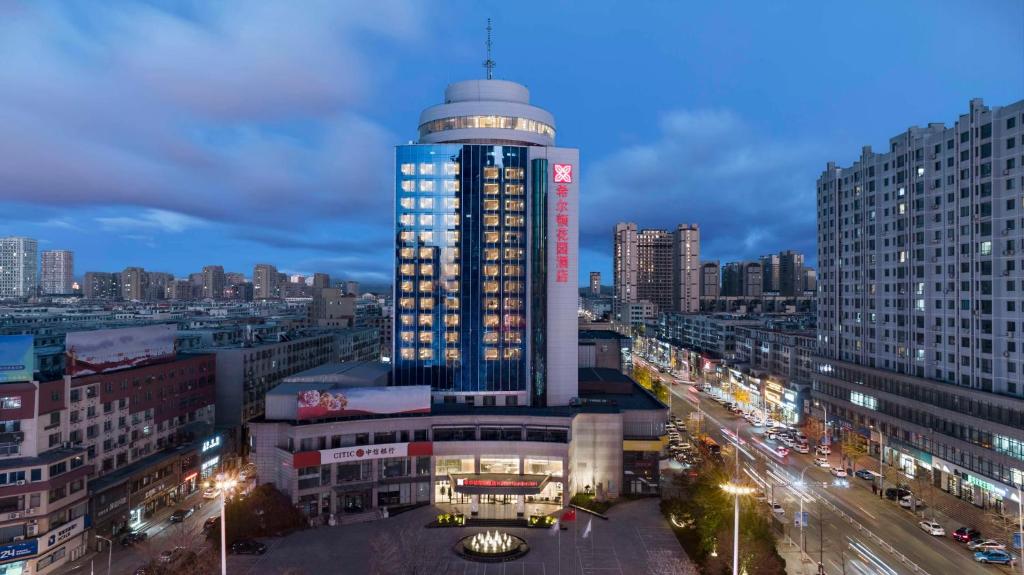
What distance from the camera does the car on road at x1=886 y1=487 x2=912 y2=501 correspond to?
67750mm

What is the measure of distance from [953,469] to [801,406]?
39027mm

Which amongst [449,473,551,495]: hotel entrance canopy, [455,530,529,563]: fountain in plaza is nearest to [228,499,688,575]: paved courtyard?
[455,530,529,563]: fountain in plaza

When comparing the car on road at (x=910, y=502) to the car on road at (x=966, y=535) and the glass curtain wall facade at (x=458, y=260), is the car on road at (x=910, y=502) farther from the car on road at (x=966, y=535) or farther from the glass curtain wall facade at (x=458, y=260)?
the glass curtain wall facade at (x=458, y=260)

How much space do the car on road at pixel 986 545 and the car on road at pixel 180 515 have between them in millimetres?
81281

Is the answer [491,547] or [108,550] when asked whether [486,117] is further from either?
[108,550]

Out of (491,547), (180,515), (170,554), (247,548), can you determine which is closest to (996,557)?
(491,547)

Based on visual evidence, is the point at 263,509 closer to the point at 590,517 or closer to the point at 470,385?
the point at 470,385

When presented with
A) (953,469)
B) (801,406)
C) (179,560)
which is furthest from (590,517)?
(801,406)

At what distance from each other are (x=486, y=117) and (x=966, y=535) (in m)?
73.9

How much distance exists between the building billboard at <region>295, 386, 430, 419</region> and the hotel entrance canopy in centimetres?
988

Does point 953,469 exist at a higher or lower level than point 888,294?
lower

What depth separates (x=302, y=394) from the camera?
65062mm

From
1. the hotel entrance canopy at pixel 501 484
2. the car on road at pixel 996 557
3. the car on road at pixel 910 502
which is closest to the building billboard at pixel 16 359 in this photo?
the hotel entrance canopy at pixel 501 484

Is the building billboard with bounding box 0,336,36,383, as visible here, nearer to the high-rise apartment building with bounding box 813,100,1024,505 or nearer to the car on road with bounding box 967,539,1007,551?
the car on road with bounding box 967,539,1007,551
